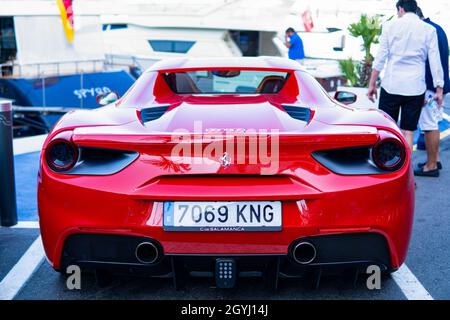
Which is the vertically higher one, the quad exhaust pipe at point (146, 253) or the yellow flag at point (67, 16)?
the yellow flag at point (67, 16)

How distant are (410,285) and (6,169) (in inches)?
107

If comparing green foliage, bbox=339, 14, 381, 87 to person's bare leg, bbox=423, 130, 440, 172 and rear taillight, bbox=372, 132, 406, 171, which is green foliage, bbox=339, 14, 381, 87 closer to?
person's bare leg, bbox=423, 130, 440, 172

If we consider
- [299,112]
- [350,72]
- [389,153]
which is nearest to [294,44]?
[350,72]

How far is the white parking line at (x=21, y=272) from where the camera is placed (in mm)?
3010

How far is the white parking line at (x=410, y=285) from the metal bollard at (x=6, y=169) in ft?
8.57

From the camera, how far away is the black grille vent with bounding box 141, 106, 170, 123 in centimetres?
284

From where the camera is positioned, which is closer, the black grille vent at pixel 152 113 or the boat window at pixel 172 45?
the black grille vent at pixel 152 113

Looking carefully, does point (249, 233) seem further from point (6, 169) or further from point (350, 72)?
point (350, 72)

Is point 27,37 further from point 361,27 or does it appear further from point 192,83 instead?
point 192,83

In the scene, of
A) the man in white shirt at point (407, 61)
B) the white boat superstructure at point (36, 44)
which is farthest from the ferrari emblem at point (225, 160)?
the white boat superstructure at point (36, 44)

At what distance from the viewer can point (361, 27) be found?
11.3 metres

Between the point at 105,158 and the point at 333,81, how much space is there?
15.6 metres

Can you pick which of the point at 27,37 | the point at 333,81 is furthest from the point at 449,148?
the point at 27,37

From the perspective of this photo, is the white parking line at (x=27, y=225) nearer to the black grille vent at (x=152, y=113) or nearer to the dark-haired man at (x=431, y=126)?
the black grille vent at (x=152, y=113)
